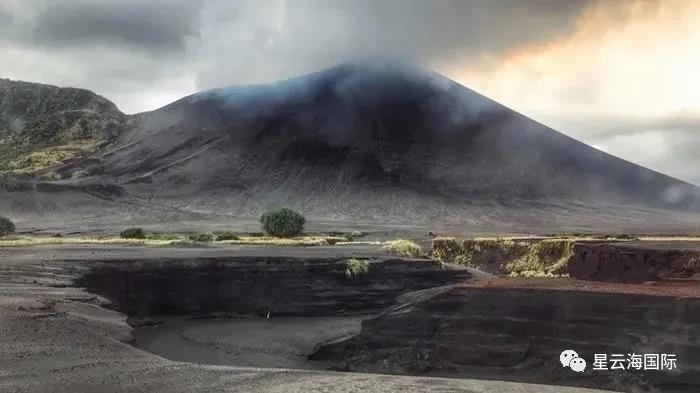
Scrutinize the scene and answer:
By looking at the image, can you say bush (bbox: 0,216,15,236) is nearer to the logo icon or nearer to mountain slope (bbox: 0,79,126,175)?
the logo icon

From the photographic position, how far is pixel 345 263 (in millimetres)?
26688

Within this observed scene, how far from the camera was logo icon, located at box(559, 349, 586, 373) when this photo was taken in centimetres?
1369

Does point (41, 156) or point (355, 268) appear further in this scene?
point (41, 156)

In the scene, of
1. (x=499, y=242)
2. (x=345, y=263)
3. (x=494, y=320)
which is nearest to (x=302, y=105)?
(x=499, y=242)

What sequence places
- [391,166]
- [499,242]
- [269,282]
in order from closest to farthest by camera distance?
[269,282]
[499,242]
[391,166]

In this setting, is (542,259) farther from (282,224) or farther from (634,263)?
(282,224)

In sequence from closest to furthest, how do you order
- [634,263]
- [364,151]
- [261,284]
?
[261,284] → [634,263] → [364,151]

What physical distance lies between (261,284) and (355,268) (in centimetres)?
364

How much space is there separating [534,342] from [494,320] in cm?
96

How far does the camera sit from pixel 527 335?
48.0ft

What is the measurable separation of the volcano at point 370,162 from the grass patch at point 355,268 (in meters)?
87.2

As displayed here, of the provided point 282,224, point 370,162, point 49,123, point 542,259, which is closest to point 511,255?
point 542,259

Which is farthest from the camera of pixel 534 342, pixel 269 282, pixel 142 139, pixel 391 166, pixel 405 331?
pixel 142 139

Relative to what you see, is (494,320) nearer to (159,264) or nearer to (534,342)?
(534,342)
